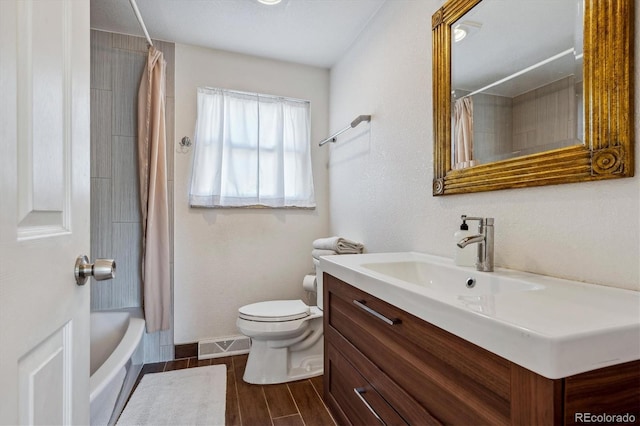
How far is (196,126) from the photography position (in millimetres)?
2301

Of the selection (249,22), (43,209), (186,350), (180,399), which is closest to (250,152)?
(249,22)

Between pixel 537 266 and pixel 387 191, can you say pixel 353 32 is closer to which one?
pixel 387 191

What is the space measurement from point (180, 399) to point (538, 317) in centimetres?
189

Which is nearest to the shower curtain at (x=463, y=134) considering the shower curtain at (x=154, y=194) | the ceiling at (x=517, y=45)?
the ceiling at (x=517, y=45)

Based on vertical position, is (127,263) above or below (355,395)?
above

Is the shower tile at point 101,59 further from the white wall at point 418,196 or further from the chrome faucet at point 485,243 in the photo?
the chrome faucet at point 485,243

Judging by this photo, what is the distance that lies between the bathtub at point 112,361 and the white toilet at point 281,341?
0.62 m

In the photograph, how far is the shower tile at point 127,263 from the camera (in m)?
2.12

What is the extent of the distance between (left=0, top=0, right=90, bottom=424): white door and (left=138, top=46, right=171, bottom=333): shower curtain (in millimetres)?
1458

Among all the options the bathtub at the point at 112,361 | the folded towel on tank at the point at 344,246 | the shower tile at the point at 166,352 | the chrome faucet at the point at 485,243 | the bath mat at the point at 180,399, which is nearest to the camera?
the chrome faucet at the point at 485,243

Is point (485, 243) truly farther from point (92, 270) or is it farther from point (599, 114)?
point (92, 270)

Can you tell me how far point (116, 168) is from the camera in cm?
212

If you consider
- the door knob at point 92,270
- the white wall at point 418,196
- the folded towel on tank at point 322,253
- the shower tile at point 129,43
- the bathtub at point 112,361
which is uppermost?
the shower tile at point 129,43

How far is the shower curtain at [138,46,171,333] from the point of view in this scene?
206 cm
